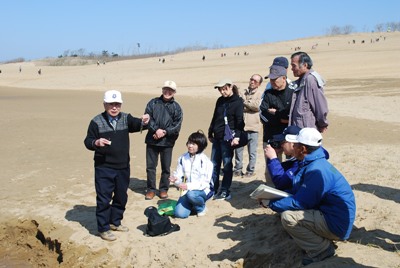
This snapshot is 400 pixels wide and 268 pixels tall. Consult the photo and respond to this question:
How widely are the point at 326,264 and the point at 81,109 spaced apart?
1894 centimetres

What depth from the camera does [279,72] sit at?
6.30m

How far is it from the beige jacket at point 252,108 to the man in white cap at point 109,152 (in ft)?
9.33

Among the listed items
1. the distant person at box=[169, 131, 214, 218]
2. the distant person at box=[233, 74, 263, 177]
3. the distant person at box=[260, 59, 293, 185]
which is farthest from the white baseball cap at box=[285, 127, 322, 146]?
the distant person at box=[233, 74, 263, 177]

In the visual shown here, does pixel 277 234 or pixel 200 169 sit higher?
pixel 200 169

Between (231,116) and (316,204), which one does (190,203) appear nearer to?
(231,116)

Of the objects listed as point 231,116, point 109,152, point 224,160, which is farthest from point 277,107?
point 109,152

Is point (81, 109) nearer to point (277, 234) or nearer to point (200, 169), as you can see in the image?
point (200, 169)

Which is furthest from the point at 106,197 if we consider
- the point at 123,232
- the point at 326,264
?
the point at 326,264

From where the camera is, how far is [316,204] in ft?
15.7

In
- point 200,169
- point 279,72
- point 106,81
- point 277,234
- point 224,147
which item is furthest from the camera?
point 106,81

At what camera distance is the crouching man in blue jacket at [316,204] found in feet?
15.3

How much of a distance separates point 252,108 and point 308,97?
8.76ft

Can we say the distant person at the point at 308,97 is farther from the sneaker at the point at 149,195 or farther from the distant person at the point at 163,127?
the sneaker at the point at 149,195

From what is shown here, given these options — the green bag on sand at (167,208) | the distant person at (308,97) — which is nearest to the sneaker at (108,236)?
the green bag on sand at (167,208)
